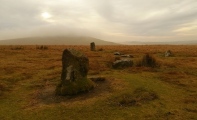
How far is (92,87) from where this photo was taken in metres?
17.7

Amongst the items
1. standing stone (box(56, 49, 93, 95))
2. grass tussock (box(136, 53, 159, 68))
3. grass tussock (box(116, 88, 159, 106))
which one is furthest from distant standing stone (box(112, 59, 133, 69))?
grass tussock (box(116, 88, 159, 106))

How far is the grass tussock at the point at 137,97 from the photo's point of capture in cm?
1460

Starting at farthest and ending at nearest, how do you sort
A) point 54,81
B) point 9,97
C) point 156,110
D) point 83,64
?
1. point 54,81
2. point 83,64
3. point 9,97
4. point 156,110

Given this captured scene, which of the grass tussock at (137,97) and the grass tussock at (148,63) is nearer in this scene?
the grass tussock at (137,97)

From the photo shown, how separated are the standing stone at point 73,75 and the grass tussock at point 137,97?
325cm

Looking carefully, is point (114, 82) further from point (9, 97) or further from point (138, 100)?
point (9, 97)

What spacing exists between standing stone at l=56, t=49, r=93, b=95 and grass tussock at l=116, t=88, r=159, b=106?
3.25m

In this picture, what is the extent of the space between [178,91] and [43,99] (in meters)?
10.6

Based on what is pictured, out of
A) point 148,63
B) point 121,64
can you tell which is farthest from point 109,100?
point 148,63

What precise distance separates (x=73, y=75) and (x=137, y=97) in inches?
205

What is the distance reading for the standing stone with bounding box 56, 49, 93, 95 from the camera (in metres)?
16.6

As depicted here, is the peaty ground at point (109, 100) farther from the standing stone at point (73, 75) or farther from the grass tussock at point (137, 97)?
the standing stone at point (73, 75)

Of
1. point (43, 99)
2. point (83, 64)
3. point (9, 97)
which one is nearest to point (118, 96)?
point (83, 64)

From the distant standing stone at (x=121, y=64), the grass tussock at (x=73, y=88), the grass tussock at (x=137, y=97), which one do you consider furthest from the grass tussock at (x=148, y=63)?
the grass tussock at (x=73, y=88)
